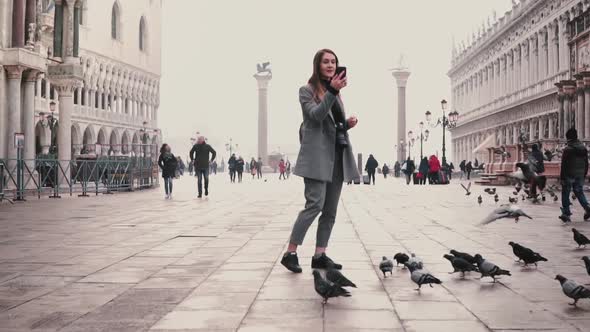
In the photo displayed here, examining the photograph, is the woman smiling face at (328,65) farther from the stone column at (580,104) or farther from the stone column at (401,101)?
the stone column at (401,101)

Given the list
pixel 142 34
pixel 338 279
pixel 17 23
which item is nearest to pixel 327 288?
pixel 338 279

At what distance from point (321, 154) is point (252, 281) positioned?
1185 mm

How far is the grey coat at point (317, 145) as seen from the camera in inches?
227

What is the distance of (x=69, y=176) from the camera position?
22125 mm

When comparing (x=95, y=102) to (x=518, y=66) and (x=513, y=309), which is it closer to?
(x=518, y=66)

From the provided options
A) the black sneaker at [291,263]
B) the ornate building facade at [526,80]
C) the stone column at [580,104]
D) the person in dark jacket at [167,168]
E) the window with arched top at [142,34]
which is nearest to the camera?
the black sneaker at [291,263]

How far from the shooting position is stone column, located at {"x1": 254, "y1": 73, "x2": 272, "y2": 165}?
262 feet

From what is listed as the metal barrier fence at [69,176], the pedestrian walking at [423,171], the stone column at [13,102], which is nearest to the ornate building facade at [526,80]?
the pedestrian walking at [423,171]

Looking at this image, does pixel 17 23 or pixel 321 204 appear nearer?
pixel 321 204

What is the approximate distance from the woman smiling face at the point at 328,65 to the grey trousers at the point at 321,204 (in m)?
0.68

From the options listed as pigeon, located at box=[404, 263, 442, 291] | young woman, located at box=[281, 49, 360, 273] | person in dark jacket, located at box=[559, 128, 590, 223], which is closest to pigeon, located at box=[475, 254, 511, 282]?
pigeon, located at box=[404, 263, 442, 291]

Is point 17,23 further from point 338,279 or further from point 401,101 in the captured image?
point 401,101

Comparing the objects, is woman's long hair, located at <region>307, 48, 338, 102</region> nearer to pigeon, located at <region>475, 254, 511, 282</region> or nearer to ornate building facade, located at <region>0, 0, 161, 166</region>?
pigeon, located at <region>475, 254, 511, 282</region>

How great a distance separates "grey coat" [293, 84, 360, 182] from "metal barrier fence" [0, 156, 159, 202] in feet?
43.6
